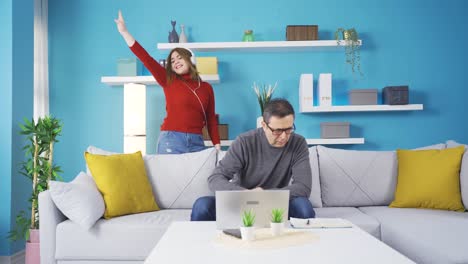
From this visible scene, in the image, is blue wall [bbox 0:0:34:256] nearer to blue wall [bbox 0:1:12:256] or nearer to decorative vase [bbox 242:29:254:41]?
blue wall [bbox 0:1:12:256]

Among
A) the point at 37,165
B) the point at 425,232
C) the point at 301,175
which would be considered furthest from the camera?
the point at 37,165

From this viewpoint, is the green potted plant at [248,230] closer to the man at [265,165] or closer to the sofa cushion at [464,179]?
the man at [265,165]

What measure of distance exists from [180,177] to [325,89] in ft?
6.11

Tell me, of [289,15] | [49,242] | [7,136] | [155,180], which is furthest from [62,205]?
[289,15]

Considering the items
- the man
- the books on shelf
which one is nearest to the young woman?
the man

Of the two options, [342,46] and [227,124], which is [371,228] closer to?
[227,124]

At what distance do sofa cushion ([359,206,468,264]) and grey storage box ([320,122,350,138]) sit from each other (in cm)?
146

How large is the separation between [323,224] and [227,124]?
2.59m

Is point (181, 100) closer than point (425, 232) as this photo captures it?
No

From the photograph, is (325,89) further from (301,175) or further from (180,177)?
(301,175)

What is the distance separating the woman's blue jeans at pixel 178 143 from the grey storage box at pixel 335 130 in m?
1.44

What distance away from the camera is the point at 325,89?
4449 millimetres

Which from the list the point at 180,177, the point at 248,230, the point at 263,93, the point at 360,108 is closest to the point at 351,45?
the point at 360,108

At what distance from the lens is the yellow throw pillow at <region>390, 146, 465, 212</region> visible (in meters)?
3.00
